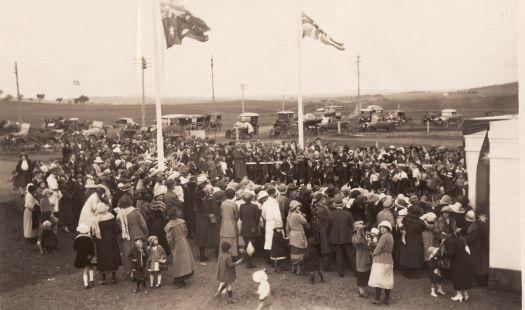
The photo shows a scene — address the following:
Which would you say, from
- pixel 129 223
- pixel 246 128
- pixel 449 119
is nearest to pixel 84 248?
pixel 129 223

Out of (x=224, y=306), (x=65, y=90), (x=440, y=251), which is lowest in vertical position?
(x=224, y=306)

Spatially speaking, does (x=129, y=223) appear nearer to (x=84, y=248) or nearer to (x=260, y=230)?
(x=84, y=248)

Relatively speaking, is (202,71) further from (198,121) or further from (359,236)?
(359,236)

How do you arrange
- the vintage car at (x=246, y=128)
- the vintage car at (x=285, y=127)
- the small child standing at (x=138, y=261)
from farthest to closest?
the vintage car at (x=246, y=128)
the vintage car at (x=285, y=127)
the small child standing at (x=138, y=261)

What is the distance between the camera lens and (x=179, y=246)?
7.88m

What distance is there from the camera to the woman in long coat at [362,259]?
7480mm

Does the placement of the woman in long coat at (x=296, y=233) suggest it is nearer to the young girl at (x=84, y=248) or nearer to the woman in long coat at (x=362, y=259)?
the woman in long coat at (x=362, y=259)

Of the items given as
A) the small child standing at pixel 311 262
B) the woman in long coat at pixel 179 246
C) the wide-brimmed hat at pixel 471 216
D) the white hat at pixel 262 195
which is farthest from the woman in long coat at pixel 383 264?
the woman in long coat at pixel 179 246

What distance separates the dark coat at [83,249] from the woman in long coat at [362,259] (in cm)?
460

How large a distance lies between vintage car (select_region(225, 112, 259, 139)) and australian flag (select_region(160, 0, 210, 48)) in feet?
57.6

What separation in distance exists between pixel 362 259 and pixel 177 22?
7788mm

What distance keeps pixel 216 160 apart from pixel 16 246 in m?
7.50

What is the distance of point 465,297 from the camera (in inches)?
289

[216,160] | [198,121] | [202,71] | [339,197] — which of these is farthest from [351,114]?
[339,197]
